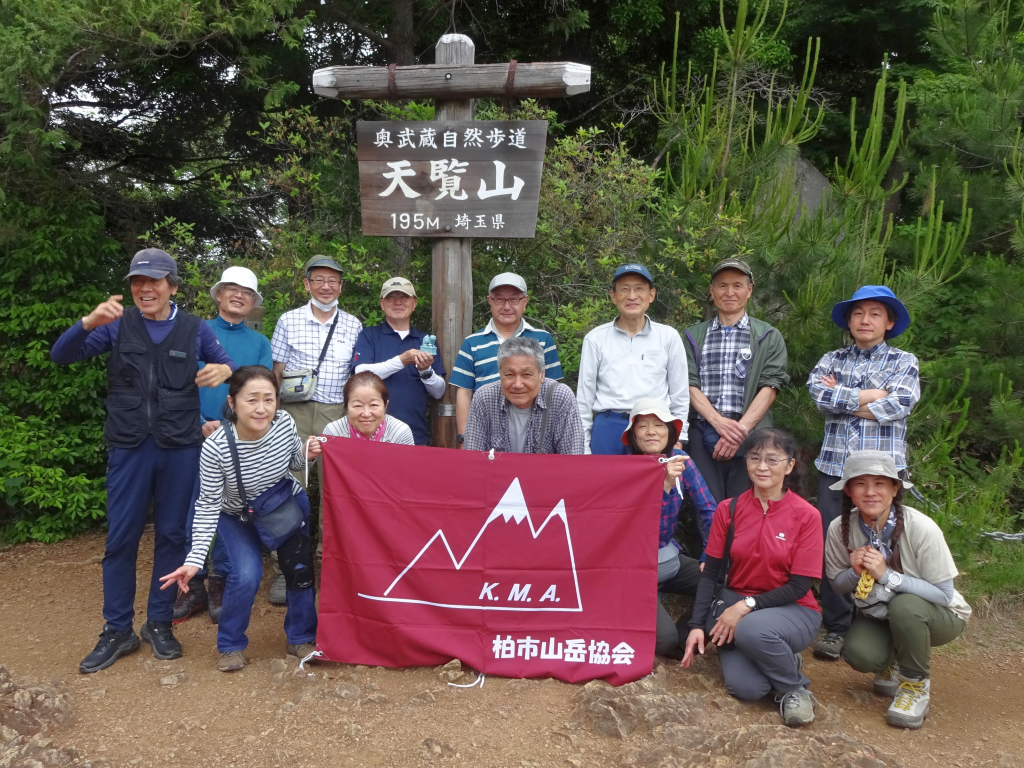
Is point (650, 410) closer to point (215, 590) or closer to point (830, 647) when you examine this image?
point (830, 647)

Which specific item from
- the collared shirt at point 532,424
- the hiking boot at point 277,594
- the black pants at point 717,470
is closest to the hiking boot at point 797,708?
the black pants at point 717,470

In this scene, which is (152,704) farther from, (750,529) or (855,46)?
(855,46)

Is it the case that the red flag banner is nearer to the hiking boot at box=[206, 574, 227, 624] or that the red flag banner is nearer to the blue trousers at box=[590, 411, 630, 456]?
the blue trousers at box=[590, 411, 630, 456]

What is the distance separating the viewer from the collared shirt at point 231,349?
4922mm

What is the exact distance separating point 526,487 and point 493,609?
2.06 feet

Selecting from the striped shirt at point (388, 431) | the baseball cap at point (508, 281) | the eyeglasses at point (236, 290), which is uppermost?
the baseball cap at point (508, 281)

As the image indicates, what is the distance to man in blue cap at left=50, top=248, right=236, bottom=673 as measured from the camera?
13.6ft

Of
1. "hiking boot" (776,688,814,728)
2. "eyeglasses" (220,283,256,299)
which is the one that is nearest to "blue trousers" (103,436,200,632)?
"eyeglasses" (220,283,256,299)

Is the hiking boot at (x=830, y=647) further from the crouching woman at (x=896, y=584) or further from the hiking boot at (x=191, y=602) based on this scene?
the hiking boot at (x=191, y=602)

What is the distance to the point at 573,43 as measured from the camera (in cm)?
995

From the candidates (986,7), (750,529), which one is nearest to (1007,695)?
(750,529)

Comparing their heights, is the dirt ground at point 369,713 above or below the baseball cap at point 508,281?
below

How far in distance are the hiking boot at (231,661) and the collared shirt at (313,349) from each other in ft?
5.34

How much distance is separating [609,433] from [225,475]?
2082 mm
